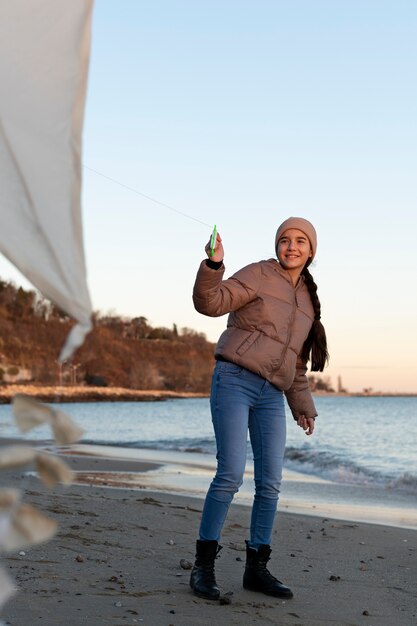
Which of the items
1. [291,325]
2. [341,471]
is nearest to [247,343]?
[291,325]

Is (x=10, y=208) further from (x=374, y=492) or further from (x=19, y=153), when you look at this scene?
(x=374, y=492)

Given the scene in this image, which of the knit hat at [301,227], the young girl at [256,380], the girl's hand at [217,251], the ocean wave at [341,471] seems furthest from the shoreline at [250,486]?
the girl's hand at [217,251]

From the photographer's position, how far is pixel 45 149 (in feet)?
5.21

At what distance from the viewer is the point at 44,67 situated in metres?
1.62

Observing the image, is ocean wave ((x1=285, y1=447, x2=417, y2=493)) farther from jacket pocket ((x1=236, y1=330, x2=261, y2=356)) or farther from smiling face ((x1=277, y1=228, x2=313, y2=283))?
jacket pocket ((x1=236, y1=330, x2=261, y2=356))

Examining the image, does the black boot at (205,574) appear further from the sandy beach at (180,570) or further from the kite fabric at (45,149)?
the kite fabric at (45,149)

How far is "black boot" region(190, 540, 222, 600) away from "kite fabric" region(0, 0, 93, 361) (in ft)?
6.99

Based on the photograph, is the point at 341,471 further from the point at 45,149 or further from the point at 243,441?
the point at 45,149

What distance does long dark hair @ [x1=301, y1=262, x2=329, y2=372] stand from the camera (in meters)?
3.90

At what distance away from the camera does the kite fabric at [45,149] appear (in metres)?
1.57

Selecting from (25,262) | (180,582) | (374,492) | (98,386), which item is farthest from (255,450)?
(98,386)

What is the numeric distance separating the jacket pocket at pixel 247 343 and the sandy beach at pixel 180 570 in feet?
3.42

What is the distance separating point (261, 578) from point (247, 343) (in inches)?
41.2

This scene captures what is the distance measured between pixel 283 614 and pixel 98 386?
78.1 metres
